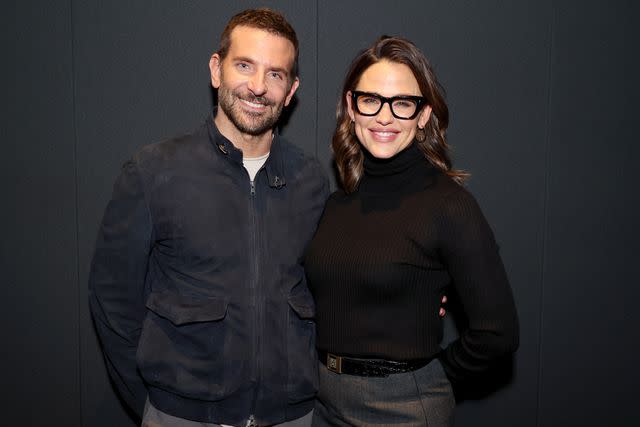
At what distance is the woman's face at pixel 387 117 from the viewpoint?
1.73 metres

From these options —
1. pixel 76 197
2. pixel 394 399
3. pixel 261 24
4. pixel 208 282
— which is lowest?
pixel 394 399

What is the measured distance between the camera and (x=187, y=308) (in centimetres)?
167

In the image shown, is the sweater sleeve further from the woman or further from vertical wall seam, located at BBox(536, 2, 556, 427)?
vertical wall seam, located at BBox(536, 2, 556, 427)

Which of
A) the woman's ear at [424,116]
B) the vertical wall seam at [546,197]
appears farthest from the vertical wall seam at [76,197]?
the vertical wall seam at [546,197]

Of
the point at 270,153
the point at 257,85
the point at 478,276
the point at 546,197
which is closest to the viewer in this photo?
the point at 478,276

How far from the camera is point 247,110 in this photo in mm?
1739

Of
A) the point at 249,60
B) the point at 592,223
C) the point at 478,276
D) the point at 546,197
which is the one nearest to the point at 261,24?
the point at 249,60

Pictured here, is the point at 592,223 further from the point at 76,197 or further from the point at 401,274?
the point at 76,197

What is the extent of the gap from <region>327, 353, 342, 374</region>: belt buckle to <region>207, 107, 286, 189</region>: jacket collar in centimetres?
58

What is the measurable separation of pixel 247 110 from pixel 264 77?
0.12 metres

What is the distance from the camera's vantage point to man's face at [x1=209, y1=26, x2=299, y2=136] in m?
1.74

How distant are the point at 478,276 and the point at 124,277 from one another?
1114 mm

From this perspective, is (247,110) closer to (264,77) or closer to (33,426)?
(264,77)

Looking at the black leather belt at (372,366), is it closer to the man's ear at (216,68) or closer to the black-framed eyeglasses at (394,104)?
the black-framed eyeglasses at (394,104)
